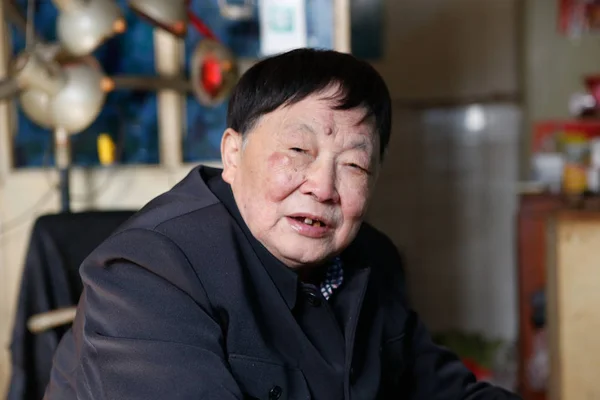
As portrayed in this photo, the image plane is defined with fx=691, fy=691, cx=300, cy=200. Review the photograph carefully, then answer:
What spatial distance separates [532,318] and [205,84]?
137cm

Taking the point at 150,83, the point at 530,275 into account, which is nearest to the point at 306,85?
the point at 150,83

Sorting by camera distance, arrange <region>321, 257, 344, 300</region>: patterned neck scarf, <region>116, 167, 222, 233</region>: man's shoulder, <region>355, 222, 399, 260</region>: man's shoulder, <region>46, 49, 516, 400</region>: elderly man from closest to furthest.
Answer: <region>46, 49, 516, 400</region>: elderly man → <region>116, 167, 222, 233</region>: man's shoulder → <region>321, 257, 344, 300</region>: patterned neck scarf → <region>355, 222, 399, 260</region>: man's shoulder

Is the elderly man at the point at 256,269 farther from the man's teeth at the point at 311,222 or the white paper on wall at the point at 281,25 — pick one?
the white paper on wall at the point at 281,25

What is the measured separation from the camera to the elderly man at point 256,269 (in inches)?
30.7

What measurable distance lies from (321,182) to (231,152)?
17 cm

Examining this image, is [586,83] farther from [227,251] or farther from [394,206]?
[227,251]

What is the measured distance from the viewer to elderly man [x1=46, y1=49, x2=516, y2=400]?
780mm

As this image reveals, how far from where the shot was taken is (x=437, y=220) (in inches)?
133

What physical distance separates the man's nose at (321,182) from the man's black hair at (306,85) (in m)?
0.08

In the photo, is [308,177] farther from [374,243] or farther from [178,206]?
[374,243]

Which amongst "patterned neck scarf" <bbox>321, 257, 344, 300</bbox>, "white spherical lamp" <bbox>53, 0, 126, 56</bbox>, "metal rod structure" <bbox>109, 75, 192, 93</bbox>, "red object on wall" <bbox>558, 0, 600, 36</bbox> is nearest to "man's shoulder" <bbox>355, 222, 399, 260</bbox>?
"patterned neck scarf" <bbox>321, 257, 344, 300</bbox>

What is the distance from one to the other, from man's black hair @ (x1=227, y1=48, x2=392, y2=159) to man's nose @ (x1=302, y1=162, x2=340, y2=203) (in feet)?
0.27

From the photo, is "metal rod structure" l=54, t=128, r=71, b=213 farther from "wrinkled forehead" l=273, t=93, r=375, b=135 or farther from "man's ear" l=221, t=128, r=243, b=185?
"wrinkled forehead" l=273, t=93, r=375, b=135

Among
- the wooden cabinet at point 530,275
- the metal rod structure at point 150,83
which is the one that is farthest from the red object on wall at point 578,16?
the metal rod structure at point 150,83
